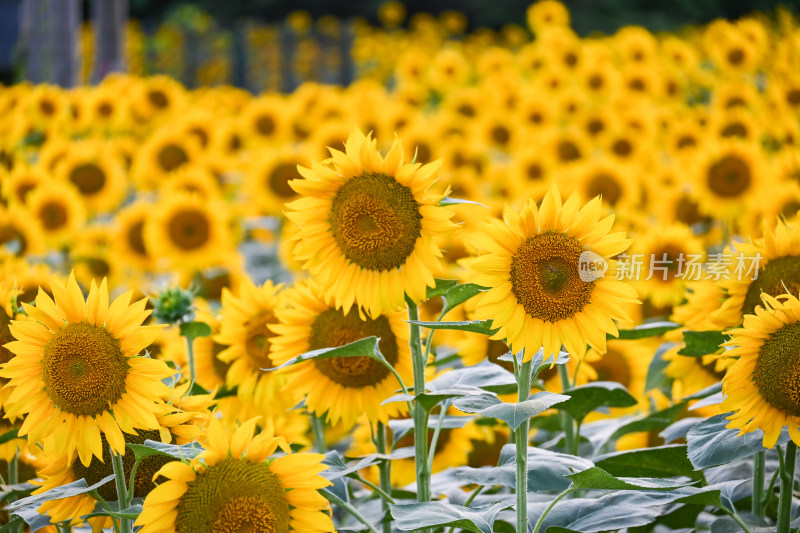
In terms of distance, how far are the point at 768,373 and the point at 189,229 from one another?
2.59 meters

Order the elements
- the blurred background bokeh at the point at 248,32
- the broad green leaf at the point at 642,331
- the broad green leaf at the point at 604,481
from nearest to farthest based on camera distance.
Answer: the broad green leaf at the point at 604,481 → the broad green leaf at the point at 642,331 → the blurred background bokeh at the point at 248,32

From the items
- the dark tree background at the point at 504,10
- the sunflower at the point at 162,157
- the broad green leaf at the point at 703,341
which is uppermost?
the dark tree background at the point at 504,10

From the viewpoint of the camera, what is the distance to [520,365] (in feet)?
5.01

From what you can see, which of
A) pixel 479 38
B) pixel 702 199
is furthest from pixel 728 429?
pixel 479 38

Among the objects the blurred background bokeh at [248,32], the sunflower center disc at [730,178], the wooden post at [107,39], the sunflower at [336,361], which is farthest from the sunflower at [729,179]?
the wooden post at [107,39]

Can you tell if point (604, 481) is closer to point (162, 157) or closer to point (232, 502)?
point (232, 502)

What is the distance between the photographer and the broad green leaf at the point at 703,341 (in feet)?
5.79

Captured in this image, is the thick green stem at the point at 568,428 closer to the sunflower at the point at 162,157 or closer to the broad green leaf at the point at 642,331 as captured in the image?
the broad green leaf at the point at 642,331

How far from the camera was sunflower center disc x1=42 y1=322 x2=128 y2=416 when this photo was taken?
1.42m

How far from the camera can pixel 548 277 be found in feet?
4.77

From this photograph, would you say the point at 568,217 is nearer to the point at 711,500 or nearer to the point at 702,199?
the point at 711,500

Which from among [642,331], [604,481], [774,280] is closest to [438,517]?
[604,481]

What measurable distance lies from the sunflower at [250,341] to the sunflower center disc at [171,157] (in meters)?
2.42

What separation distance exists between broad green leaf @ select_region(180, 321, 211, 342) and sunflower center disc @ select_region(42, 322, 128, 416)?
1.78ft
